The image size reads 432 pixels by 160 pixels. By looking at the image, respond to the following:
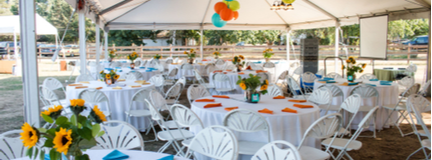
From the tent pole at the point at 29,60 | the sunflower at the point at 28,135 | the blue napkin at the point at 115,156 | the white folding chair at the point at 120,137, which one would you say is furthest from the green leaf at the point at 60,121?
the tent pole at the point at 29,60

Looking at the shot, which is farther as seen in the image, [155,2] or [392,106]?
[155,2]

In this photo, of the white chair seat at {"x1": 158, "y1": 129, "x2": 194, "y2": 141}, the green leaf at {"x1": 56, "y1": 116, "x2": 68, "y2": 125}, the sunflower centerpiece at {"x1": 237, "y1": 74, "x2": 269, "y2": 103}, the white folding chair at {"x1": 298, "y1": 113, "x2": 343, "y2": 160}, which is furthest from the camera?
the sunflower centerpiece at {"x1": 237, "y1": 74, "x2": 269, "y2": 103}

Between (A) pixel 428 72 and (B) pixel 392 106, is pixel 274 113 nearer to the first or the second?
(B) pixel 392 106

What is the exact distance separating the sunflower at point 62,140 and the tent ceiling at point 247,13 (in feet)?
20.8

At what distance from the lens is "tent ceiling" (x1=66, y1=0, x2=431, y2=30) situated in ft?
29.0

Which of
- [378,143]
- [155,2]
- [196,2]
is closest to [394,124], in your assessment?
[378,143]

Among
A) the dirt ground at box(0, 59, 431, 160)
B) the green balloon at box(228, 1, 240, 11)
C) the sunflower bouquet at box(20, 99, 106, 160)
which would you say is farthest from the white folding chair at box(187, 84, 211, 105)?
the green balloon at box(228, 1, 240, 11)

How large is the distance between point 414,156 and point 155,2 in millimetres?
8930

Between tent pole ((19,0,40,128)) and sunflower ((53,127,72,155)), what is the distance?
10.6ft

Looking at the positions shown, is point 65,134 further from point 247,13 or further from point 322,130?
point 247,13

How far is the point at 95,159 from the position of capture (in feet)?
6.41

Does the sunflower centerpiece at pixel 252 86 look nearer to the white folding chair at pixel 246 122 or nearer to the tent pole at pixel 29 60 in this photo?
the white folding chair at pixel 246 122

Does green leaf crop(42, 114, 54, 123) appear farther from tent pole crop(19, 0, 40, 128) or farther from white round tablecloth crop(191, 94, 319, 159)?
tent pole crop(19, 0, 40, 128)

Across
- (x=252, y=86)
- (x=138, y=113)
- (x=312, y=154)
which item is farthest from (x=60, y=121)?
(x=138, y=113)
